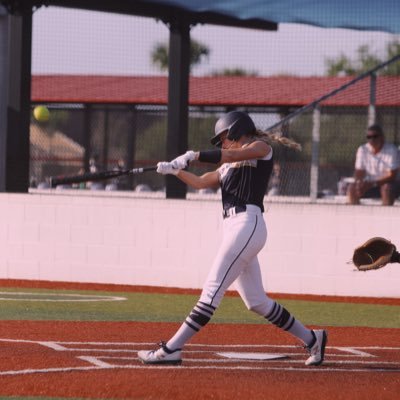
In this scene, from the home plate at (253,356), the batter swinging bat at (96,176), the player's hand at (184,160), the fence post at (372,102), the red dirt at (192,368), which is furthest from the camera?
the fence post at (372,102)

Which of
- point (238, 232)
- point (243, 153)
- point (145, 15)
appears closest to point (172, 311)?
point (238, 232)

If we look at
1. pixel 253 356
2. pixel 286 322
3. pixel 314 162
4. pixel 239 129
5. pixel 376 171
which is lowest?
Answer: pixel 253 356

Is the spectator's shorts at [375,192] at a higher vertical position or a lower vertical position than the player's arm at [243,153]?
lower

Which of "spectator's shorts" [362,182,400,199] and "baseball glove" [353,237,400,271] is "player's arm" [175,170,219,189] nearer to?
"baseball glove" [353,237,400,271]

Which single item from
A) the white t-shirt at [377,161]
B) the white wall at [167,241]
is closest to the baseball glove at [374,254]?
the white wall at [167,241]

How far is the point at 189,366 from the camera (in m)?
8.36

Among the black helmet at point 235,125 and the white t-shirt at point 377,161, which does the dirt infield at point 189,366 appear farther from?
the white t-shirt at point 377,161

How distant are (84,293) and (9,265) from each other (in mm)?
1998

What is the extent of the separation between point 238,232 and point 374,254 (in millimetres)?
1428

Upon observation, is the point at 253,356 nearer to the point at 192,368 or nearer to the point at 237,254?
the point at 192,368

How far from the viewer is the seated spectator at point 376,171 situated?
1591 centimetres

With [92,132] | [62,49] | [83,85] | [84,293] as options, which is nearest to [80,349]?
[84,293]

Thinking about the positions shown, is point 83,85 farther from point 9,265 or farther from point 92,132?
point 9,265

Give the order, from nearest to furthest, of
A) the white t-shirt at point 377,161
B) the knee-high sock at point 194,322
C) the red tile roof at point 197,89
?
the knee-high sock at point 194,322, the white t-shirt at point 377,161, the red tile roof at point 197,89
